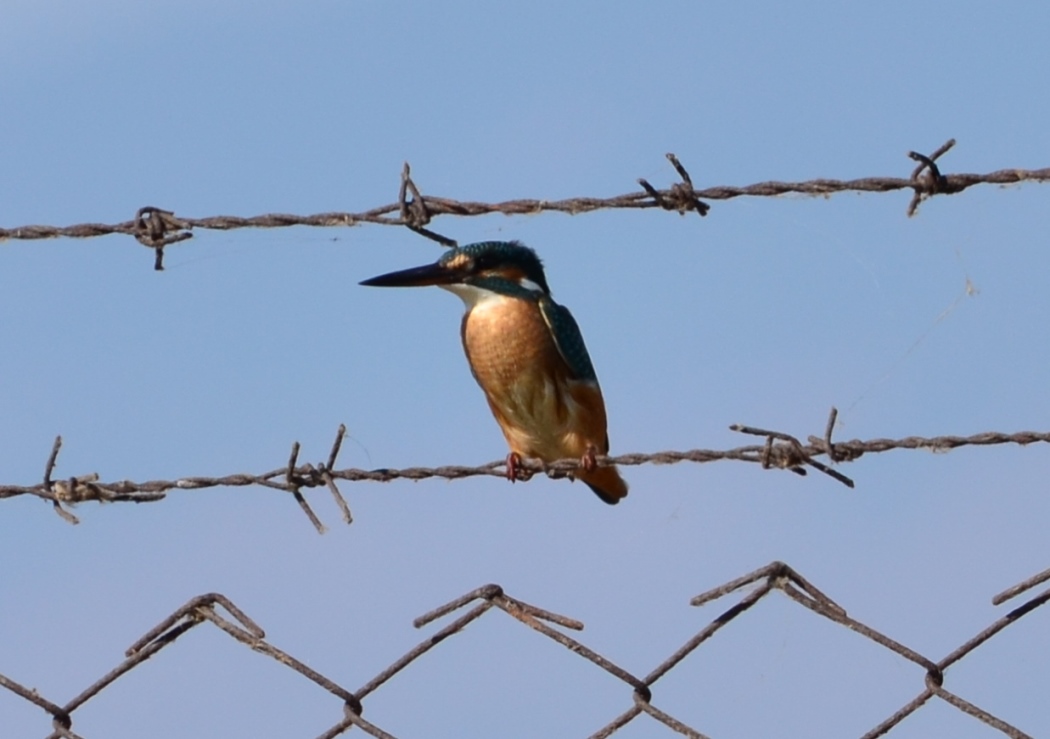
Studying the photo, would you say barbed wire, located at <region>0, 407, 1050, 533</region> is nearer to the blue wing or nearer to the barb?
the barb

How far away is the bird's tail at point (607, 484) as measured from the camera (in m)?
5.76

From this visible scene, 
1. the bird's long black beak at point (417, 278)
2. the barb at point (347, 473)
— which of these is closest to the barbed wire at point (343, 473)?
the barb at point (347, 473)

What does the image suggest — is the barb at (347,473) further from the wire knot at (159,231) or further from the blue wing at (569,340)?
the blue wing at (569,340)

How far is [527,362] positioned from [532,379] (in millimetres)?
60

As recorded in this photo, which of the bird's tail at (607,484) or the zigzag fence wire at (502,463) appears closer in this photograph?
the zigzag fence wire at (502,463)

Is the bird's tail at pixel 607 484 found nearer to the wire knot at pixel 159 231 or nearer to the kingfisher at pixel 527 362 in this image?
the kingfisher at pixel 527 362

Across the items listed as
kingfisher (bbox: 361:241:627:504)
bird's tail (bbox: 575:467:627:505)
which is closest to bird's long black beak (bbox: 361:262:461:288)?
kingfisher (bbox: 361:241:627:504)

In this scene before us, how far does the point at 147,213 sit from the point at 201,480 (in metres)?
0.60

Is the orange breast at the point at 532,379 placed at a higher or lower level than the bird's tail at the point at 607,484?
higher

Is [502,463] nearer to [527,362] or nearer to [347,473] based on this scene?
[347,473]

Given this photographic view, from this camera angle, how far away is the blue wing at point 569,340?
5656 mm

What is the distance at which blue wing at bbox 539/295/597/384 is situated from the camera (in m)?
5.66

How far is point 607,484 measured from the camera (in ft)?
19.5

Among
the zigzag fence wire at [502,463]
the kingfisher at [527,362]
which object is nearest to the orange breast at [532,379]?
the kingfisher at [527,362]
